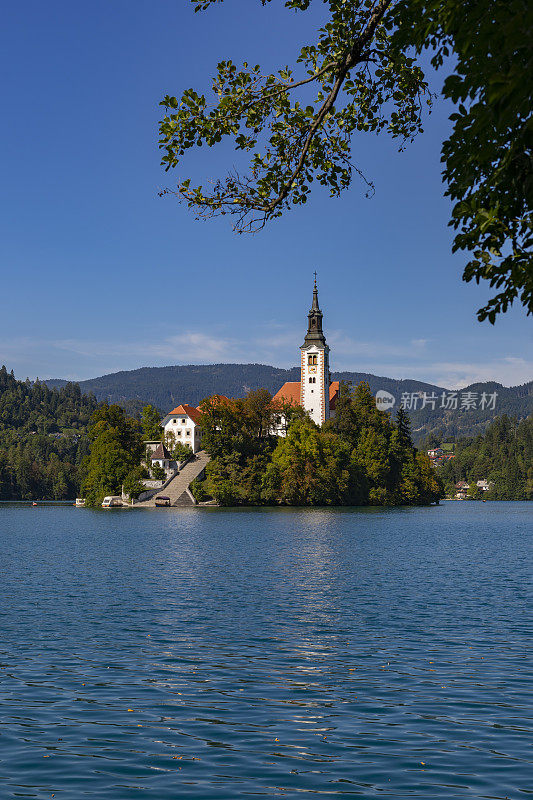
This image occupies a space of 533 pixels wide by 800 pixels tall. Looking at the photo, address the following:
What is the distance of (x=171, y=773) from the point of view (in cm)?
1031

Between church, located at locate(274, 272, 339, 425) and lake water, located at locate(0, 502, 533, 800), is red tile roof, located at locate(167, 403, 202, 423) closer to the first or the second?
church, located at locate(274, 272, 339, 425)

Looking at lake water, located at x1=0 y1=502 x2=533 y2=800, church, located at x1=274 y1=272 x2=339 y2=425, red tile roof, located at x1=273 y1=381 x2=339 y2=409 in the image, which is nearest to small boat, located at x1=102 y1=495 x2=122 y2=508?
church, located at x1=274 y1=272 x2=339 y2=425

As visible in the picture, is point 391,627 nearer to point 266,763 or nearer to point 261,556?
point 266,763

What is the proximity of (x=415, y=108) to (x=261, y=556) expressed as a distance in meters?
33.4

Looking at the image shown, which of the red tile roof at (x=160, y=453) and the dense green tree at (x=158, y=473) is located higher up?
the red tile roof at (x=160, y=453)

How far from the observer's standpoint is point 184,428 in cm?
13638

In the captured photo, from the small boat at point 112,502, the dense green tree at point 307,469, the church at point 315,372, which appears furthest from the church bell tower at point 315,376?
the small boat at point 112,502

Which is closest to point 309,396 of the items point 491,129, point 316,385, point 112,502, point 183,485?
point 316,385

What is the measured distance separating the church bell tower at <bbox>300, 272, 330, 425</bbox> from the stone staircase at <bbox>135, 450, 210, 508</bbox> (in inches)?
738

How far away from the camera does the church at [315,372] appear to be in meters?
130

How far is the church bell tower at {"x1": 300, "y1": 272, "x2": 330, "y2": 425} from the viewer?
13012 centimetres

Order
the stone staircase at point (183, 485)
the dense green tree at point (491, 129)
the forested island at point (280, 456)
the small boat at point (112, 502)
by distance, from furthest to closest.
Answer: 1. the small boat at point (112, 502)
2. the stone staircase at point (183, 485)
3. the forested island at point (280, 456)
4. the dense green tree at point (491, 129)

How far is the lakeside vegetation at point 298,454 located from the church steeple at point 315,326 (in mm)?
10805

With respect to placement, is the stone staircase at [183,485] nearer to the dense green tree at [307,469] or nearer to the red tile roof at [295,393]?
the dense green tree at [307,469]
